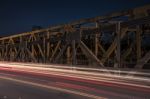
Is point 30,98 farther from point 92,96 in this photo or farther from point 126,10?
point 126,10

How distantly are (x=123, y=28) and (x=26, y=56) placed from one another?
16.5 metres

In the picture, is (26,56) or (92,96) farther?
(26,56)

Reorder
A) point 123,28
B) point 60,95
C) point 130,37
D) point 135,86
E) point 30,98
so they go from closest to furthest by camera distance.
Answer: point 30,98 → point 60,95 → point 135,86 → point 123,28 → point 130,37

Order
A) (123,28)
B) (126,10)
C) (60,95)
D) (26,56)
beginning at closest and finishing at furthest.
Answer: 1. (60,95)
2. (123,28)
3. (126,10)
4. (26,56)

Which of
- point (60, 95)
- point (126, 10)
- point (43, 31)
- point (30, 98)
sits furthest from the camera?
point (43, 31)

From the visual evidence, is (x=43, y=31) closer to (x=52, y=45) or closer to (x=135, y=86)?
(x=52, y=45)

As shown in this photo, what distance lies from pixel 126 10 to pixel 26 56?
1559cm

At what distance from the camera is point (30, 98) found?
1037cm

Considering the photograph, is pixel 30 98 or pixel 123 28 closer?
pixel 30 98

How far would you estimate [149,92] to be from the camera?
11773 millimetres

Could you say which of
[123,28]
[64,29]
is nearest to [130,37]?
[123,28]

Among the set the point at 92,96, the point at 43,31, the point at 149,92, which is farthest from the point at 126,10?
the point at 43,31

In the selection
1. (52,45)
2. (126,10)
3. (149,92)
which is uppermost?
(126,10)

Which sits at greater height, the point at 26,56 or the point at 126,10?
the point at 126,10
